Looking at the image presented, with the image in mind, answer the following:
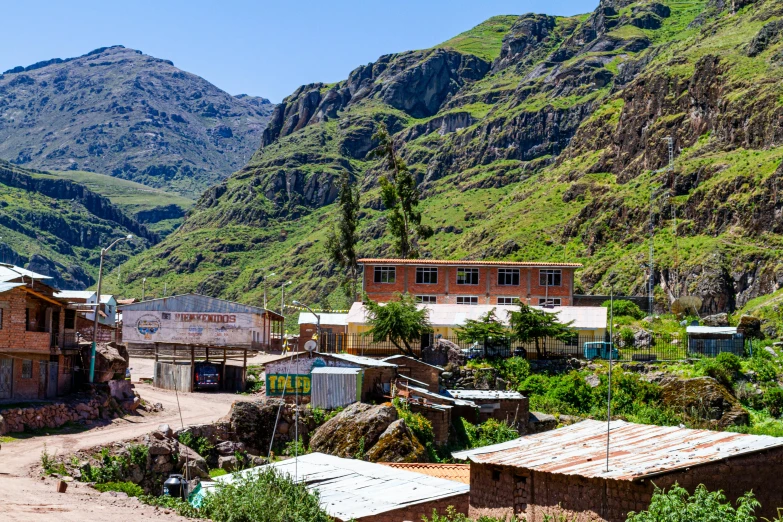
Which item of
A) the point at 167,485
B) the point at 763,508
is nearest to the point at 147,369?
the point at 167,485

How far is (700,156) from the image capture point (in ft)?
386

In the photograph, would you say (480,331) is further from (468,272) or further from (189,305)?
(189,305)

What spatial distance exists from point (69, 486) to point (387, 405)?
15.1 metres

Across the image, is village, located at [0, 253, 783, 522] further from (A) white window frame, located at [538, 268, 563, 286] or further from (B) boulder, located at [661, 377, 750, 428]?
(B) boulder, located at [661, 377, 750, 428]

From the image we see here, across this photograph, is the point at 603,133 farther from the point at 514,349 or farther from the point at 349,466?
the point at 349,466

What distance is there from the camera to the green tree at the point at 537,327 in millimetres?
58125

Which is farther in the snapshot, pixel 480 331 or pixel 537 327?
pixel 480 331

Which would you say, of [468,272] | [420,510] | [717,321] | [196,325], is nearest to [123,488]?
[420,510]

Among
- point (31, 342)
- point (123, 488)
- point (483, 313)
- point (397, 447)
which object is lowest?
point (123, 488)

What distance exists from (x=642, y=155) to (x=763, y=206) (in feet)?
117

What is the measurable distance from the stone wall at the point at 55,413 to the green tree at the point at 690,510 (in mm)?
25267

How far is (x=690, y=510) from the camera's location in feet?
58.1

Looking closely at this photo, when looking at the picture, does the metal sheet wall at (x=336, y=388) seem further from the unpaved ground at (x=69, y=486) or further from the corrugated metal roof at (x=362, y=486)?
the corrugated metal roof at (x=362, y=486)

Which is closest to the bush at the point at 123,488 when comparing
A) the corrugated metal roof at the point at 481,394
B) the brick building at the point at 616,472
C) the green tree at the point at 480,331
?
the brick building at the point at 616,472
